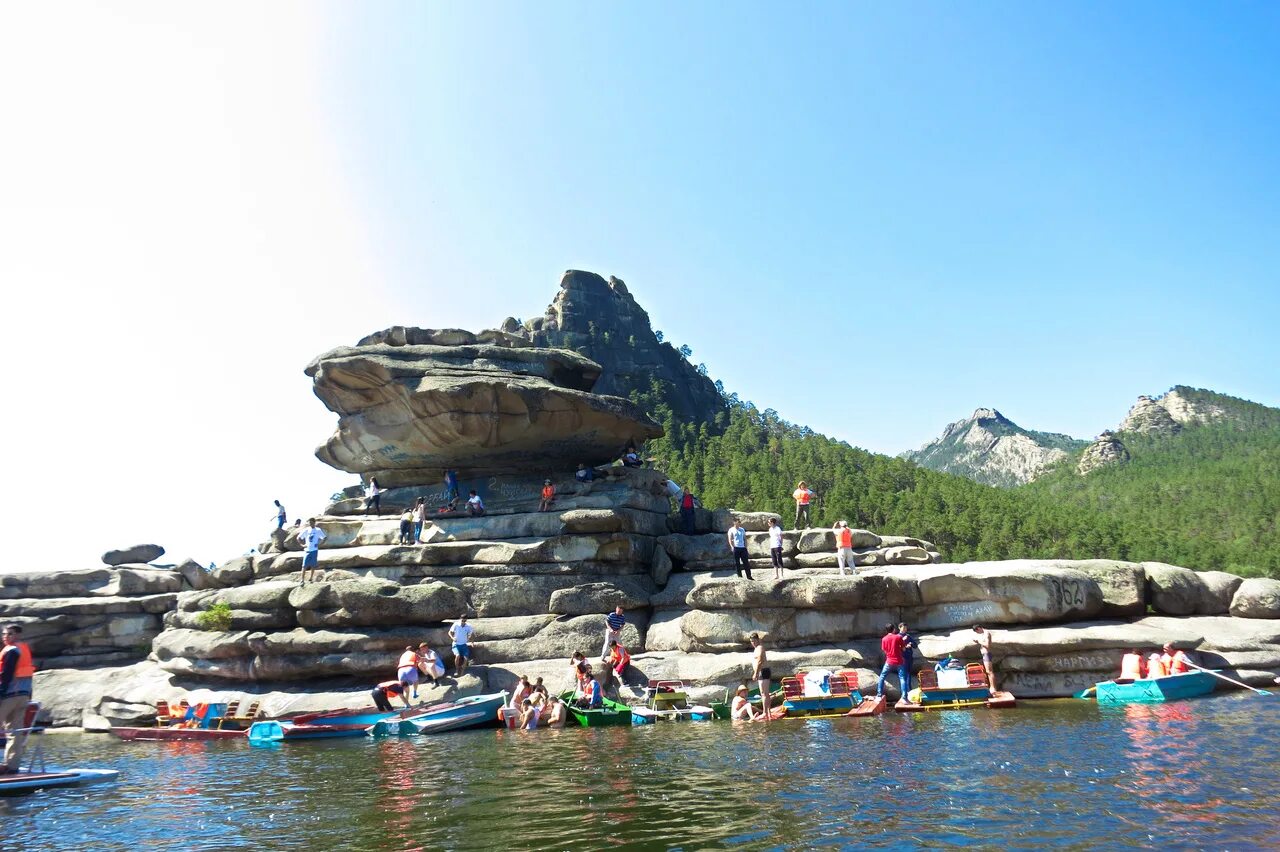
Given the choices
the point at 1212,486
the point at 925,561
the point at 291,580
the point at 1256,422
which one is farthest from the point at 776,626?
the point at 1256,422

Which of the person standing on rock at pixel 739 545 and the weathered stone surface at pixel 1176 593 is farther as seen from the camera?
the person standing on rock at pixel 739 545

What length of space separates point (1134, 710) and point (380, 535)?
24.1 m

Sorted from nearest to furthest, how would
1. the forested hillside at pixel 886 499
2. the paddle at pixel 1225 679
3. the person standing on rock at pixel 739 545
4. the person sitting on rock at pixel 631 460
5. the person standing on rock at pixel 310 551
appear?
the paddle at pixel 1225 679
the person standing on rock at pixel 739 545
the person standing on rock at pixel 310 551
the person sitting on rock at pixel 631 460
the forested hillside at pixel 886 499

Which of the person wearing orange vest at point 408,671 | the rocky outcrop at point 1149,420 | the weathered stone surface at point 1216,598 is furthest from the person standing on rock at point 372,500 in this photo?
the rocky outcrop at point 1149,420

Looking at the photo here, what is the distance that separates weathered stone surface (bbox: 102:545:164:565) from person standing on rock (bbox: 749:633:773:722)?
30.7 meters

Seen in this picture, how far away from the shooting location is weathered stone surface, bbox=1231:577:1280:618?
76.3 feet

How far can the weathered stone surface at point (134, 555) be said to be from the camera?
37219mm

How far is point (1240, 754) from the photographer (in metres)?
12.0

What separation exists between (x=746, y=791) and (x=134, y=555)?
36.7m

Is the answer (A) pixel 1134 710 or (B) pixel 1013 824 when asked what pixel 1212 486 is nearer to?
(A) pixel 1134 710

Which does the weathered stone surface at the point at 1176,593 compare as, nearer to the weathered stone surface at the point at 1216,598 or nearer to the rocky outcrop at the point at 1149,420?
the weathered stone surface at the point at 1216,598

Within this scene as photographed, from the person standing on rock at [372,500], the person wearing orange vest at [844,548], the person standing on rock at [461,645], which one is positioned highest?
the person standing on rock at [372,500]

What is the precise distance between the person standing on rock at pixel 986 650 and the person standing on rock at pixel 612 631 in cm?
991

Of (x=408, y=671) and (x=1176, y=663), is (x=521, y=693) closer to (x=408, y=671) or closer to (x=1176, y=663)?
(x=408, y=671)
